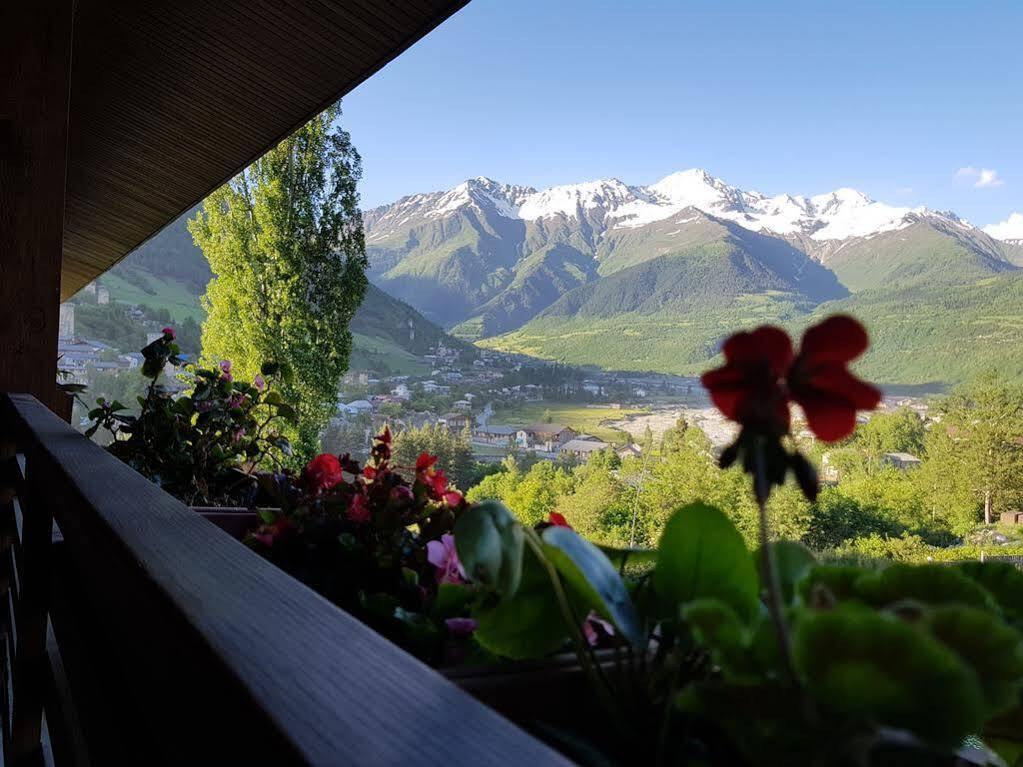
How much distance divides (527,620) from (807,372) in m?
0.18

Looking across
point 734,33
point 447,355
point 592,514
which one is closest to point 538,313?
point 447,355

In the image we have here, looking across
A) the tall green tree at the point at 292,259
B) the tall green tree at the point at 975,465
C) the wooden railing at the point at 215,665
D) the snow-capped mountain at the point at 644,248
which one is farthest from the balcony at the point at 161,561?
the snow-capped mountain at the point at 644,248

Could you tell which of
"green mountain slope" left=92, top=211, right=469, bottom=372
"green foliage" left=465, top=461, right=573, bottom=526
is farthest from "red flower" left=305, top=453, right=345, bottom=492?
"green mountain slope" left=92, top=211, right=469, bottom=372

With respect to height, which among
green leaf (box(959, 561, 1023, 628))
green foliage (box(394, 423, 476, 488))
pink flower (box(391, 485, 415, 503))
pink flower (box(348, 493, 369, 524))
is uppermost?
green leaf (box(959, 561, 1023, 628))

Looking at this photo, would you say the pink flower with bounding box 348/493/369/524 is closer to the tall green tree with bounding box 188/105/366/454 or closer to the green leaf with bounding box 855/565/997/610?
the green leaf with bounding box 855/565/997/610

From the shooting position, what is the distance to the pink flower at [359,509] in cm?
80

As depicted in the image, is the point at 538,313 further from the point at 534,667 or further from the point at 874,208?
the point at 534,667

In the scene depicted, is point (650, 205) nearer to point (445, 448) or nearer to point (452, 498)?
point (445, 448)

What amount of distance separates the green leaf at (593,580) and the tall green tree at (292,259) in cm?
1466

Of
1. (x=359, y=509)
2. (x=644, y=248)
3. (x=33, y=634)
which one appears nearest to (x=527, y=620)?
(x=359, y=509)

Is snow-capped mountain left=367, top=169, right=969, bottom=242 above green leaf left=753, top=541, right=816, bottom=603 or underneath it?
above

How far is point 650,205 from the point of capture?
216 feet

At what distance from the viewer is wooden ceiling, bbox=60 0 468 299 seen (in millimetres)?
2119

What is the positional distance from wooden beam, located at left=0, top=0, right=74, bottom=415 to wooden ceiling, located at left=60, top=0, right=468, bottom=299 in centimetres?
54
